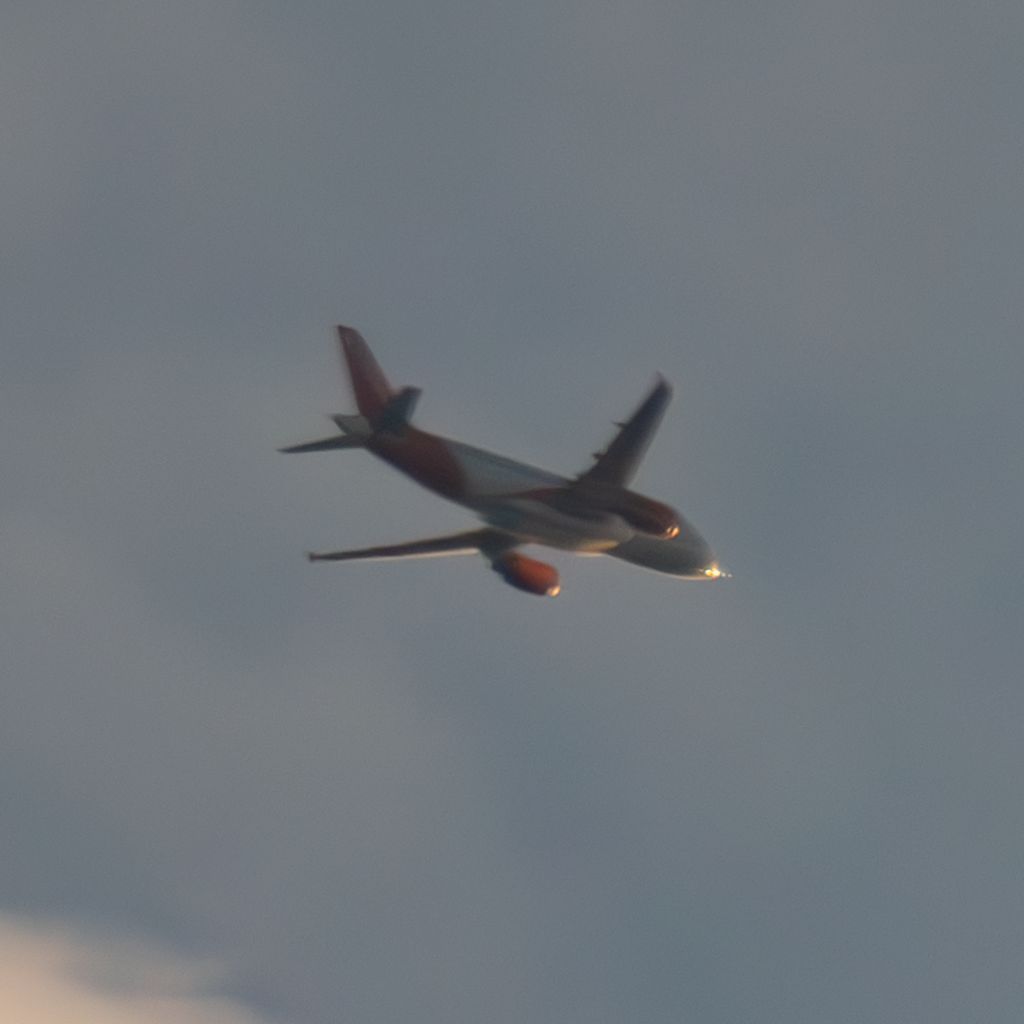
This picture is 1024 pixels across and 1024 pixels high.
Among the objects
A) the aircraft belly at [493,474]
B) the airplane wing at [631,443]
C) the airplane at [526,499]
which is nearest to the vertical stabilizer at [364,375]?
the airplane at [526,499]

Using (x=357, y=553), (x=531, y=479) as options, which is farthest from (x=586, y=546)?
(x=357, y=553)

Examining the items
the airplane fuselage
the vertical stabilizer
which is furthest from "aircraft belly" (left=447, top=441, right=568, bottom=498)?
the vertical stabilizer

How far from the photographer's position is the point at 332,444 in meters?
82.1

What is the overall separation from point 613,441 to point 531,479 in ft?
17.2

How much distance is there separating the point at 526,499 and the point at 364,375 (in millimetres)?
12299

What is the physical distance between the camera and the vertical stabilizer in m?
88.9

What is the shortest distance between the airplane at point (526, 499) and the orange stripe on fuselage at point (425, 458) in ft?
0.12

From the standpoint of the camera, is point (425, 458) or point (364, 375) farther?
point (364, 375)

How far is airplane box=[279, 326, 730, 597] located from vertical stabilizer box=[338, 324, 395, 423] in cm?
88

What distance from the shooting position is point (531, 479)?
82438 mm

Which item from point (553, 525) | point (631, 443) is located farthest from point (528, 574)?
point (631, 443)

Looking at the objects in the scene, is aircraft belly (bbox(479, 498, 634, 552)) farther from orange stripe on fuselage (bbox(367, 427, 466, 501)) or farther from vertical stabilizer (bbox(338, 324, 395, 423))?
vertical stabilizer (bbox(338, 324, 395, 423))

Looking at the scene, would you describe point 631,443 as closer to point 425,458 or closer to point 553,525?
point 553,525

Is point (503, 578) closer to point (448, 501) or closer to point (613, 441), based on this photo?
point (448, 501)
